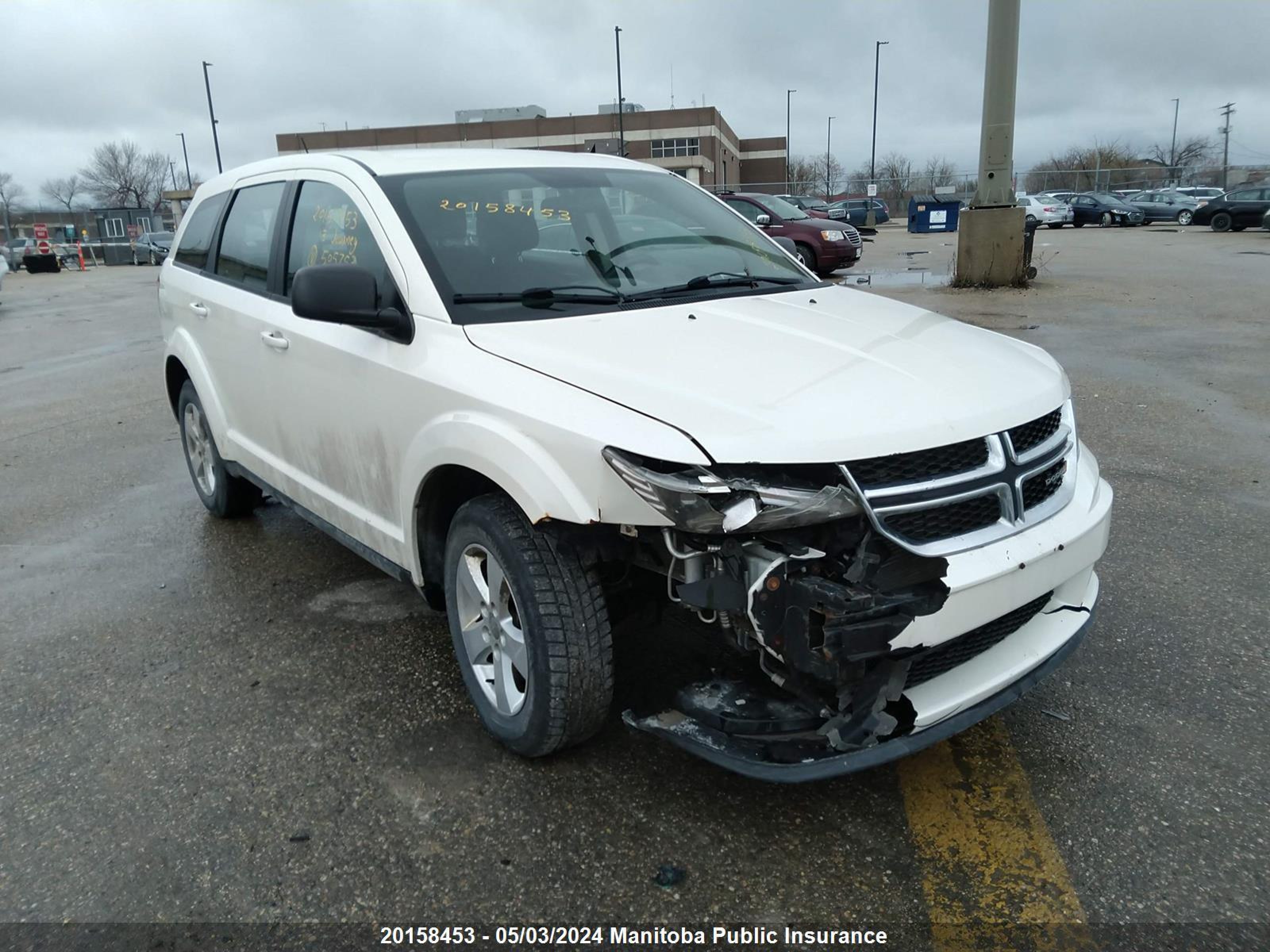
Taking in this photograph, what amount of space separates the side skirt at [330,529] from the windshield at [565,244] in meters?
0.98

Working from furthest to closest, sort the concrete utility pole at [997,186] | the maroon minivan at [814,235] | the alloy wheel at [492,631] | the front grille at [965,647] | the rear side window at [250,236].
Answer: the maroon minivan at [814,235]
the concrete utility pole at [997,186]
the rear side window at [250,236]
the alloy wheel at [492,631]
the front grille at [965,647]

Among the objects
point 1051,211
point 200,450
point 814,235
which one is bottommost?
point 200,450

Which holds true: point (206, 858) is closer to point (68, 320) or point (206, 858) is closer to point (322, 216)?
point (322, 216)

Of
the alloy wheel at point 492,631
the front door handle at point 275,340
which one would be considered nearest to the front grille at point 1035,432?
the alloy wheel at point 492,631

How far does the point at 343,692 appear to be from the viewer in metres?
3.45

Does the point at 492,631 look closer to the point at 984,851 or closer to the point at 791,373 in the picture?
the point at 791,373

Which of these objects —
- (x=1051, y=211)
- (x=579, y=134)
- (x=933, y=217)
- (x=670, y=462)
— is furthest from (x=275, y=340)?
(x=579, y=134)

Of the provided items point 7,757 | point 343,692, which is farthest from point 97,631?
point 343,692

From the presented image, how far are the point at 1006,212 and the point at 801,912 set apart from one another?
13.6 metres

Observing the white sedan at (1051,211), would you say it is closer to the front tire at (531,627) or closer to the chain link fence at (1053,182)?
the chain link fence at (1053,182)

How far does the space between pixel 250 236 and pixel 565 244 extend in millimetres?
1777

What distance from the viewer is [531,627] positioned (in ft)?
8.79

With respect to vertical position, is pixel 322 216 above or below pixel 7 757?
above

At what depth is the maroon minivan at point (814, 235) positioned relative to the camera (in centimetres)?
1805
